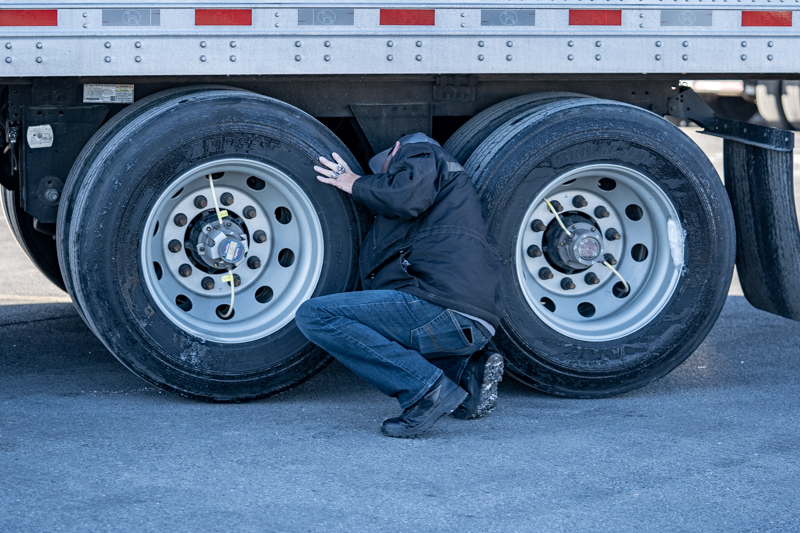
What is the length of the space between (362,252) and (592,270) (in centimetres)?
109

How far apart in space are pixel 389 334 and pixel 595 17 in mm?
1604

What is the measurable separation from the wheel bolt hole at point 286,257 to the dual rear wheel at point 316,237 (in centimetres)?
2

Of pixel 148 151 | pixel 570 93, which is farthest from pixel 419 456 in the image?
pixel 570 93

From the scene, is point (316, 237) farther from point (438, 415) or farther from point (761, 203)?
point (761, 203)

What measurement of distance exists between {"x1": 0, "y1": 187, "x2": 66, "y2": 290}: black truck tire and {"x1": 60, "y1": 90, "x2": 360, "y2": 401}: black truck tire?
56.8 inches

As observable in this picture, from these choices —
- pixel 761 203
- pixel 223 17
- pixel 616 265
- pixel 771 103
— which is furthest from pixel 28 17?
pixel 771 103

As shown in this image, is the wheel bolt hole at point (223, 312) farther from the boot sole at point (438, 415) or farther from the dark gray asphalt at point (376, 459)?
the boot sole at point (438, 415)

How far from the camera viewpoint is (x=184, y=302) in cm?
456

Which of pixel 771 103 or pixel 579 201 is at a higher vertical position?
pixel 771 103

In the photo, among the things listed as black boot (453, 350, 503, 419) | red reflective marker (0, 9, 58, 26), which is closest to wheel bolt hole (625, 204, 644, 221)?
black boot (453, 350, 503, 419)

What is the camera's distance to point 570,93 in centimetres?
486

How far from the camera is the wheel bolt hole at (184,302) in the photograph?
179 inches

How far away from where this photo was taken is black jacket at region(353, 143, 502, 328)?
4086 mm

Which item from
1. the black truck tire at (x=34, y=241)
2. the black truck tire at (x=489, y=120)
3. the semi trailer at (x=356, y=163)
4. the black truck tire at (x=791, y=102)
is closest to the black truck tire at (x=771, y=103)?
the black truck tire at (x=791, y=102)
